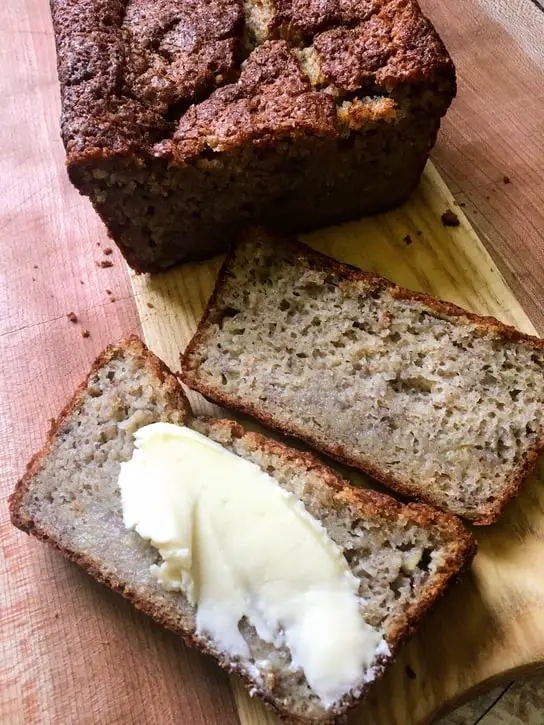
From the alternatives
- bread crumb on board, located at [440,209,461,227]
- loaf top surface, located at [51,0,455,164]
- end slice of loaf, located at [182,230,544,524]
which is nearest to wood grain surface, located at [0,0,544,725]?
bread crumb on board, located at [440,209,461,227]

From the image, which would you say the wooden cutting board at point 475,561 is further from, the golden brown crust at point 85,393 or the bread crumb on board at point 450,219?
the golden brown crust at point 85,393

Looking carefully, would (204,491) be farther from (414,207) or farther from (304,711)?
(414,207)

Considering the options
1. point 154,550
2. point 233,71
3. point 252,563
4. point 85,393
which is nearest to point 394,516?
point 252,563

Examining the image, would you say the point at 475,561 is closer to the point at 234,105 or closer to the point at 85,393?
the point at 85,393

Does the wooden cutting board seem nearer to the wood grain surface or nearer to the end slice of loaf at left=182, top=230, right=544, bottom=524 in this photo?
the wood grain surface

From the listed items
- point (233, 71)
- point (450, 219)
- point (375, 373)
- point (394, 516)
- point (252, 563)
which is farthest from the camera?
point (450, 219)

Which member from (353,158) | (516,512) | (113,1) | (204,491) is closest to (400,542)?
(516,512)
